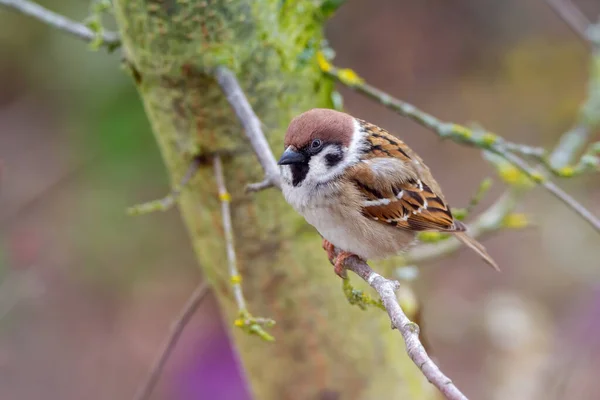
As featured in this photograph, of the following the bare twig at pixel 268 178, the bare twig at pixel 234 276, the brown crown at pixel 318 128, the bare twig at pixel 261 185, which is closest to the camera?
the bare twig at pixel 268 178

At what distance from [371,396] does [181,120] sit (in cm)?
80

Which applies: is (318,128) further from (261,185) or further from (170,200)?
(170,200)

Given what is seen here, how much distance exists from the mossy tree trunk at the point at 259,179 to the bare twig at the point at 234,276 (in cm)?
6

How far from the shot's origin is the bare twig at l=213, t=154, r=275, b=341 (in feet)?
4.12

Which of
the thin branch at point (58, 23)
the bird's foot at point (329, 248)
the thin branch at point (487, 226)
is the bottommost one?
the thin branch at point (487, 226)

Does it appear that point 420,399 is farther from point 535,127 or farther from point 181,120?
point 535,127

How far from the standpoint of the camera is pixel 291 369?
1.72 m

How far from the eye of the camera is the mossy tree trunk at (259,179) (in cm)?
148

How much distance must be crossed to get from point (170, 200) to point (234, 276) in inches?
9.3

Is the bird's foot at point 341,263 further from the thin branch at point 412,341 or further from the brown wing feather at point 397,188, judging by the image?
the thin branch at point 412,341

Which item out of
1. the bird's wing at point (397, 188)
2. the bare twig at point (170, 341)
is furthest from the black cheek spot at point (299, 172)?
the bare twig at point (170, 341)

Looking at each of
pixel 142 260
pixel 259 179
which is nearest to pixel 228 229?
pixel 259 179

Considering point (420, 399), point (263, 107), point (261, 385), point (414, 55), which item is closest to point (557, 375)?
point (420, 399)

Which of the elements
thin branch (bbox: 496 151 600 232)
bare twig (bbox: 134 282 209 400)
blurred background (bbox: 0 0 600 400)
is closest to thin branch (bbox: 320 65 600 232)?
thin branch (bbox: 496 151 600 232)
